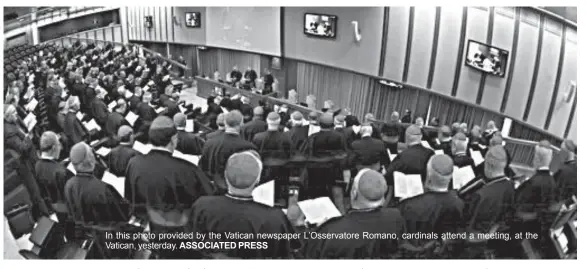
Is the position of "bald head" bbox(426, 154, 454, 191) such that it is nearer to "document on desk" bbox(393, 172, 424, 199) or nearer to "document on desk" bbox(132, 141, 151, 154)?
"document on desk" bbox(393, 172, 424, 199)

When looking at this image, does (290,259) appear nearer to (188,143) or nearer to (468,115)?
(188,143)

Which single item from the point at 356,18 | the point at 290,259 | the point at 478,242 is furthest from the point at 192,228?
the point at 356,18

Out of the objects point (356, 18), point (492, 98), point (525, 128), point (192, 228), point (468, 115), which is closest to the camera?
point (192, 228)

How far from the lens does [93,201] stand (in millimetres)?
3068

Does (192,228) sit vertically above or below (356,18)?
below

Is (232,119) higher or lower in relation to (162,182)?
higher

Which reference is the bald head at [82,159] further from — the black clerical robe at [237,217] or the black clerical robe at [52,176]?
the black clerical robe at [237,217]

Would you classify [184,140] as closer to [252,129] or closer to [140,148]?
[140,148]

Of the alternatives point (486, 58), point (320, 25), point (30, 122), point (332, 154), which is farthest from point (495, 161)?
point (320, 25)

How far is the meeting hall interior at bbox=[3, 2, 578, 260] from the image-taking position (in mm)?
2785

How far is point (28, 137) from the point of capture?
13.9ft

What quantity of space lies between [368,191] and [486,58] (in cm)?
500
